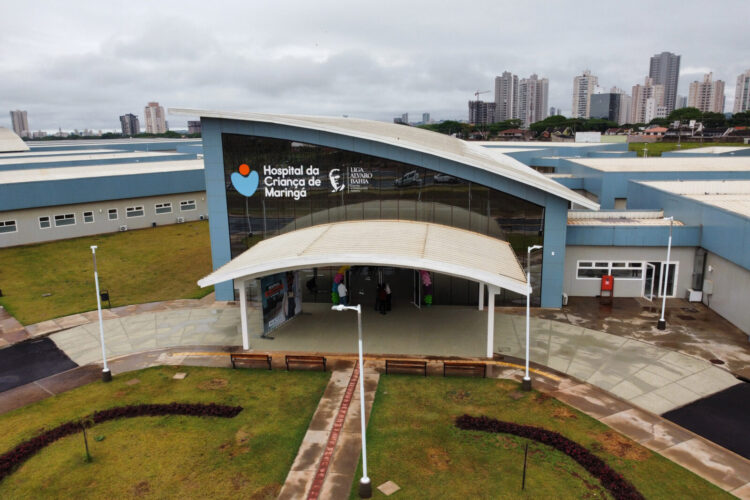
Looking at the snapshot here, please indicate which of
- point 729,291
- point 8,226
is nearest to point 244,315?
point 729,291

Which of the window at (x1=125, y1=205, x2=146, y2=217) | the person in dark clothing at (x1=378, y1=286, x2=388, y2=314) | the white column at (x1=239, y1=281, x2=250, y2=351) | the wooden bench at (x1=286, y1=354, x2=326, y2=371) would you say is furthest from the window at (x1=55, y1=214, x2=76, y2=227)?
the wooden bench at (x1=286, y1=354, x2=326, y2=371)

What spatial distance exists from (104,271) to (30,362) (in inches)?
587

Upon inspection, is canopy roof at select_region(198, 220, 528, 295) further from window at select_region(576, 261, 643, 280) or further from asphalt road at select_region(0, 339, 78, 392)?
asphalt road at select_region(0, 339, 78, 392)

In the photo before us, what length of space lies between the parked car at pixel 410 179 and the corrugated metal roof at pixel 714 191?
1553 cm

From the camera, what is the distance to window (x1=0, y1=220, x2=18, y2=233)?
137 ft

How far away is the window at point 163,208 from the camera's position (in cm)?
5116

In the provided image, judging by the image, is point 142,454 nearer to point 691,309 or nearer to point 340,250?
point 340,250

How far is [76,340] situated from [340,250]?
1371 centimetres

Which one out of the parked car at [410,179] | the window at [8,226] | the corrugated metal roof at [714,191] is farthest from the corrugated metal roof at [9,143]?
the corrugated metal roof at [714,191]

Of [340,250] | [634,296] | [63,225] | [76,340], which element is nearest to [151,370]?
[76,340]

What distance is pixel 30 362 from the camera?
21.6 metres

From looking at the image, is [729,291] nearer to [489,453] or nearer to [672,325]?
[672,325]

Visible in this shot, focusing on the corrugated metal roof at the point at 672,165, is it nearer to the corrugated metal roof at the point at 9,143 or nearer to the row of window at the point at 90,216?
the row of window at the point at 90,216

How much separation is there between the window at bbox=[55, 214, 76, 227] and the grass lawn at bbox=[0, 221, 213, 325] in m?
1.72
